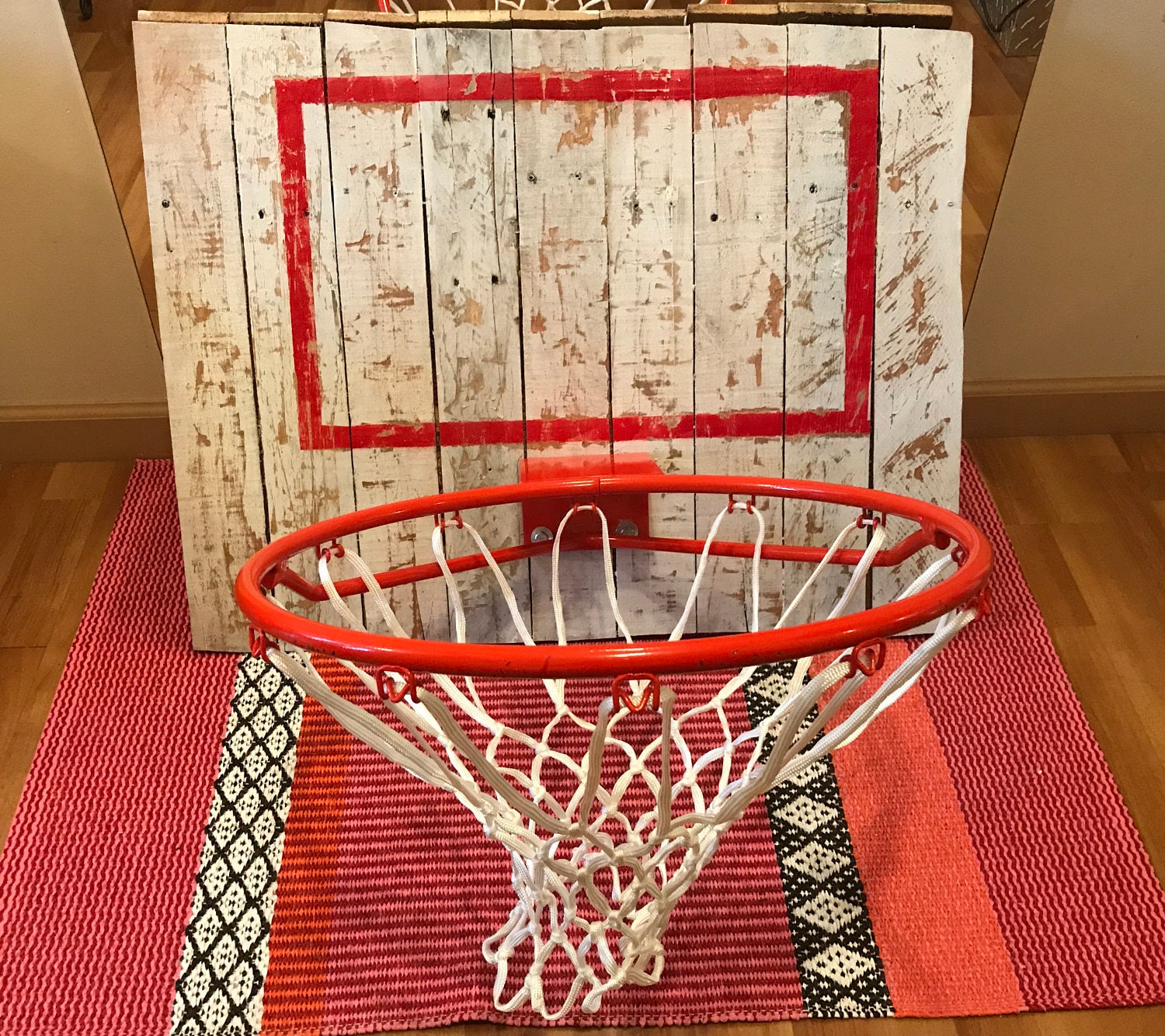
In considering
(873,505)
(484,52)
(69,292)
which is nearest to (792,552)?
→ (873,505)

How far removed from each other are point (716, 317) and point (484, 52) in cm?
51

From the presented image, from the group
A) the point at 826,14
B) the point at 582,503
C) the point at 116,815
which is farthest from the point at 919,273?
the point at 116,815

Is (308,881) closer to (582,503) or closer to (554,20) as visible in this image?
(582,503)

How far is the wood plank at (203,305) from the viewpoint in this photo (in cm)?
182

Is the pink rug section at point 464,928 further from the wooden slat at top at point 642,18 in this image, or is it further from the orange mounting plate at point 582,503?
the wooden slat at top at point 642,18

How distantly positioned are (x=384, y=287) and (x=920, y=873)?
1.15 m

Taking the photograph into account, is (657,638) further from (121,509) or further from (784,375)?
(121,509)

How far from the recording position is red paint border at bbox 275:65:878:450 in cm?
183

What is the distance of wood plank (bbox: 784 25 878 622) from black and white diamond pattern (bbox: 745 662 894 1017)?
289mm

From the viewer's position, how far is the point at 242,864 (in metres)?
1.76

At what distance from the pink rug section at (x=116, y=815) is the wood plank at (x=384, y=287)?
0.35 m

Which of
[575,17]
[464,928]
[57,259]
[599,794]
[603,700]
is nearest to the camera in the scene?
[603,700]

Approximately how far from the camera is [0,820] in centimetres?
183

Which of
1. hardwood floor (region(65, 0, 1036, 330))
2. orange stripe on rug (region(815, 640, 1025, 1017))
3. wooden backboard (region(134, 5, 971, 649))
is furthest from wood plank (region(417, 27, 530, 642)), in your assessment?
orange stripe on rug (region(815, 640, 1025, 1017))
